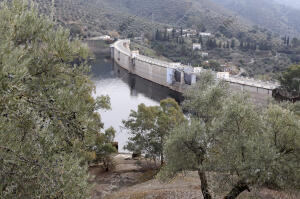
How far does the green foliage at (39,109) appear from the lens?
161 inches

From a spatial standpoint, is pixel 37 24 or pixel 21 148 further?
pixel 37 24

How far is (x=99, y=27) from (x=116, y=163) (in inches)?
3300

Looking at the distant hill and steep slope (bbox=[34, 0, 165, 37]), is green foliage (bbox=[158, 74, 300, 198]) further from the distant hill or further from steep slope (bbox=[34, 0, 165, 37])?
steep slope (bbox=[34, 0, 165, 37])

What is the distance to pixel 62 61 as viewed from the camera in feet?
18.5

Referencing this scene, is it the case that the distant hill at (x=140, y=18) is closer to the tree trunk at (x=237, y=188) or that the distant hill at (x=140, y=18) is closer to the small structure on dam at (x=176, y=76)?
the small structure on dam at (x=176, y=76)

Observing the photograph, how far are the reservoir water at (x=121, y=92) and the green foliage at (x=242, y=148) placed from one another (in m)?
16.0

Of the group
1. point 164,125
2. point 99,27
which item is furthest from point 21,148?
point 99,27

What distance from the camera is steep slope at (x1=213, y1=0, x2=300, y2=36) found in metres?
142

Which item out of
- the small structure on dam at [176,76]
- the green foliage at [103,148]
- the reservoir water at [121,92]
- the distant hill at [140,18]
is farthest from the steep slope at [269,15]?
the green foliage at [103,148]

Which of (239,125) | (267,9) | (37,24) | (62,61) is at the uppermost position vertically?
(267,9)

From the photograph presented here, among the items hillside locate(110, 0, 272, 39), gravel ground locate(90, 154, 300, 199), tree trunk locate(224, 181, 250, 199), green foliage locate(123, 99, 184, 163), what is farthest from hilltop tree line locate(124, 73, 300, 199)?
hillside locate(110, 0, 272, 39)

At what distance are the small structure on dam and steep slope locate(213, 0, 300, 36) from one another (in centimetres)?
9755

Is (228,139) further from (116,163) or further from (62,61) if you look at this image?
(116,163)

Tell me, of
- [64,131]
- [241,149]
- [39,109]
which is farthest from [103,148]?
[39,109]
